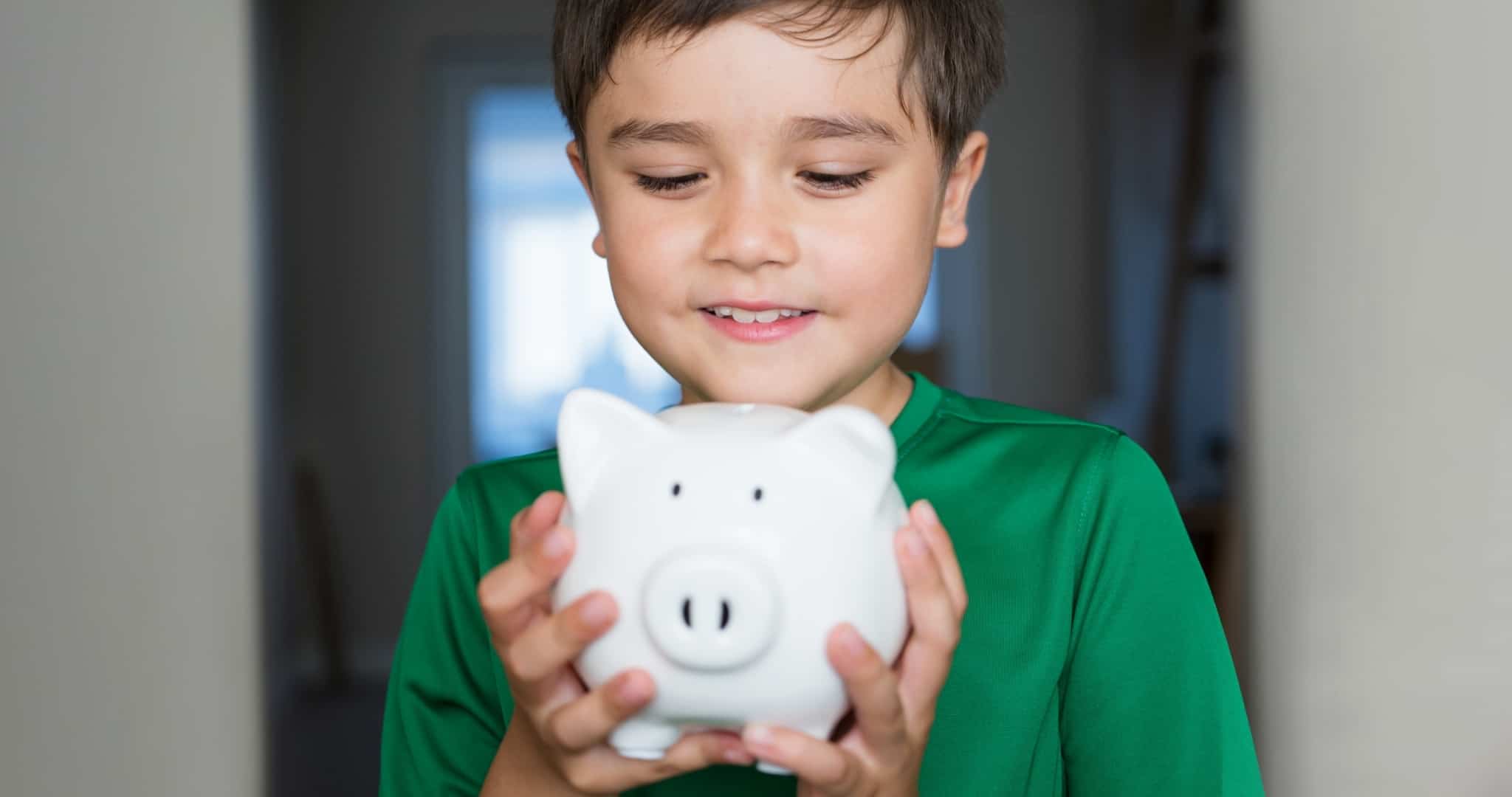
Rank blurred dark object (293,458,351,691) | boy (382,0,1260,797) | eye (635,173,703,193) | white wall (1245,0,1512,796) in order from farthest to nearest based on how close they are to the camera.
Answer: blurred dark object (293,458,351,691), white wall (1245,0,1512,796), eye (635,173,703,193), boy (382,0,1260,797)

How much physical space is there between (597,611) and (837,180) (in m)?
0.36

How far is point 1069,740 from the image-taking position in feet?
3.20

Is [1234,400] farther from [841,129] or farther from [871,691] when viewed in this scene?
[871,691]

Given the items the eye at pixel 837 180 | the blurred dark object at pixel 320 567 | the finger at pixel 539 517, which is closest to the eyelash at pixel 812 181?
the eye at pixel 837 180

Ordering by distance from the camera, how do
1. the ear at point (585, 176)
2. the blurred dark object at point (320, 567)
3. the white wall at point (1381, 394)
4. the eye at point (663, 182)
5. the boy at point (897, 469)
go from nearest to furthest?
the boy at point (897, 469), the eye at point (663, 182), the ear at point (585, 176), the white wall at point (1381, 394), the blurred dark object at point (320, 567)

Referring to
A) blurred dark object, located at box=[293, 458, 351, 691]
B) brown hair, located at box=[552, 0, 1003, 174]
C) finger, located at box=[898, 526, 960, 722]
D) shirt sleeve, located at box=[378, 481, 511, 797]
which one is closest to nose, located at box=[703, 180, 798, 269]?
brown hair, located at box=[552, 0, 1003, 174]

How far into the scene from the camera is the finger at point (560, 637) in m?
0.70

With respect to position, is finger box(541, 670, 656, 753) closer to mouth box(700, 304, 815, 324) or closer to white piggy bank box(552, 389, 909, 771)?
white piggy bank box(552, 389, 909, 771)

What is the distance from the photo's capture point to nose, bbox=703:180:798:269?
2.81ft

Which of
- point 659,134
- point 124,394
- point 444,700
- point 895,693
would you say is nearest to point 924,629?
point 895,693

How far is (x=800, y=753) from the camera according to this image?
2.30 ft

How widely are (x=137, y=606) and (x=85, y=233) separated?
1.67ft

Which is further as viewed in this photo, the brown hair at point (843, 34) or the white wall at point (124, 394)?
the white wall at point (124, 394)

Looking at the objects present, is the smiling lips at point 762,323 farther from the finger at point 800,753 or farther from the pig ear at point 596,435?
the finger at point 800,753
